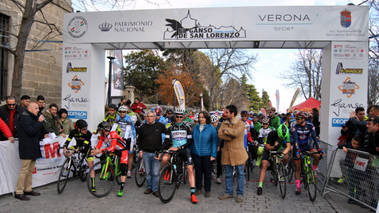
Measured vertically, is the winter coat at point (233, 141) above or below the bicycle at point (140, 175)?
above

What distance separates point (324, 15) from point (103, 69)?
7.51 m

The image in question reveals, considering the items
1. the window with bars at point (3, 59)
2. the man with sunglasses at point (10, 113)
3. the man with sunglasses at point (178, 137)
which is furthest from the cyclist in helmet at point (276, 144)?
the window with bars at point (3, 59)

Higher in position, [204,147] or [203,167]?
[204,147]

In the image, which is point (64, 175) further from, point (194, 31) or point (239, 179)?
point (194, 31)

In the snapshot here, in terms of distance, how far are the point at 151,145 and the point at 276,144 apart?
289cm

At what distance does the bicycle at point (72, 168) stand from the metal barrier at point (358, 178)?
5.83 m

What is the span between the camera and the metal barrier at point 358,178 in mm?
4727

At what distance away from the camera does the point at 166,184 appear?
17.9 ft

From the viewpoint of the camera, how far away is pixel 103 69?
9.78 metres

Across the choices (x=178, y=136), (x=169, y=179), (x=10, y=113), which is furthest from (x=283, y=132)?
(x=10, y=113)

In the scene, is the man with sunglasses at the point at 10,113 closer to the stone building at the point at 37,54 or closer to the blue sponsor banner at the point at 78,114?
the blue sponsor banner at the point at 78,114

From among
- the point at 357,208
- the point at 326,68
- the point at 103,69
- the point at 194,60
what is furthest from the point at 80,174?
the point at 194,60

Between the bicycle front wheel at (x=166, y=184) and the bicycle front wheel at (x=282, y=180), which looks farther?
the bicycle front wheel at (x=282, y=180)

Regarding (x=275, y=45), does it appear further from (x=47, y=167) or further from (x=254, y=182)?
(x=47, y=167)
